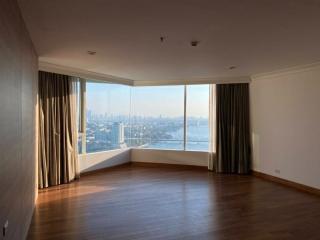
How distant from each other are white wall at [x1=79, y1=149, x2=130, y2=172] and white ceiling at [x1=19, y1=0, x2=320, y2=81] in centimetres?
229

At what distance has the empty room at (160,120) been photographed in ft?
8.84

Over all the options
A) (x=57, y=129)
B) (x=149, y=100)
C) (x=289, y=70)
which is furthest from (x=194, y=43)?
(x=149, y=100)

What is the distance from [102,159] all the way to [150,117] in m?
1.73

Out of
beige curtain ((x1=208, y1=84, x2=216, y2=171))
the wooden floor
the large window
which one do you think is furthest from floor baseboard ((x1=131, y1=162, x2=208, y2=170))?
the wooden floor

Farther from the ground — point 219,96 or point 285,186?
point 219,96

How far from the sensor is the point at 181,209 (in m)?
4.21

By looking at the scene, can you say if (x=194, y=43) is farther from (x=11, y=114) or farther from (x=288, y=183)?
(x=288, y=183)

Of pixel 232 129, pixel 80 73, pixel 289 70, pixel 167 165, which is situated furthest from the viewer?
pixel 167 165

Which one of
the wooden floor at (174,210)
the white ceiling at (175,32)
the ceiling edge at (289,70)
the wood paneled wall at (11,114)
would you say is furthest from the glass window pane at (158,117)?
the wood paneled wall at (11,114)

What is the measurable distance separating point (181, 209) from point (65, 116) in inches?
117

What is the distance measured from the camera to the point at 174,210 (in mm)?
4168

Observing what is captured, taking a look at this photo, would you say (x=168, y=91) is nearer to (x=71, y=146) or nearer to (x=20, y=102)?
(x=71, y=146)

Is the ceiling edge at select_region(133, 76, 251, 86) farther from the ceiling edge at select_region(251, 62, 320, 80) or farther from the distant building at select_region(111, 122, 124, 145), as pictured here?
the distant building at select_region(111, 122, 124, 145)

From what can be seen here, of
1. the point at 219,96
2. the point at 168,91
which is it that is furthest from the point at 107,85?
the point at 219,96
